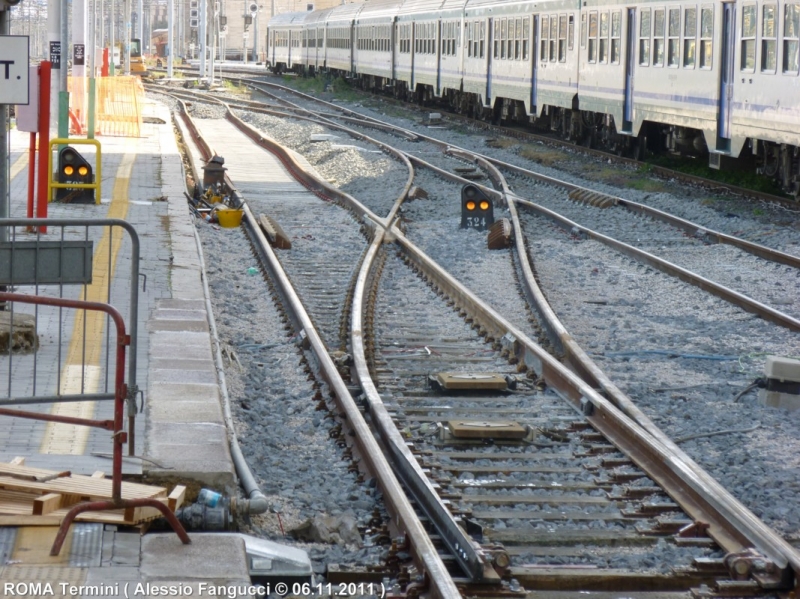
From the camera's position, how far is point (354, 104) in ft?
151

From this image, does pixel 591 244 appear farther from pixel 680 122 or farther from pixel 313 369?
pixel 313 369

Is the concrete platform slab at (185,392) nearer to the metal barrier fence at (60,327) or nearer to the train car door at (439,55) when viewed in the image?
the metal barrier fence at (60,327)

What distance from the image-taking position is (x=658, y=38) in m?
20.6

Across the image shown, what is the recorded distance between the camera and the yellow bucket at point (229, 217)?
16.7 metres

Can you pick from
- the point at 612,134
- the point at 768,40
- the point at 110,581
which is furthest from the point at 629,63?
the point at 110,581

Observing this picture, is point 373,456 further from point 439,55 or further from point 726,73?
point 439,55

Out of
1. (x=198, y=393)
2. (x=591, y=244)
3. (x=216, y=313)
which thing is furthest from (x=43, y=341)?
(x=591, y=244)

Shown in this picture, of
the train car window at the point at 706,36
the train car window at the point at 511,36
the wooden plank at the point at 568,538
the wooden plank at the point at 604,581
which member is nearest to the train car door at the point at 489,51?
the train car window at the point at 511,36

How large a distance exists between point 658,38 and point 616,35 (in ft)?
7.18

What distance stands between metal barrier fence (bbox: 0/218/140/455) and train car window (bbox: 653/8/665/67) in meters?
12.0

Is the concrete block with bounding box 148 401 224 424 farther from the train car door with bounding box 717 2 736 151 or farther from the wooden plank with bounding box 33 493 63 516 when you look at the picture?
the train car door with bounding box 717 2 736 151

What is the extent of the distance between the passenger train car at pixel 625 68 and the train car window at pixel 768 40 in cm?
2

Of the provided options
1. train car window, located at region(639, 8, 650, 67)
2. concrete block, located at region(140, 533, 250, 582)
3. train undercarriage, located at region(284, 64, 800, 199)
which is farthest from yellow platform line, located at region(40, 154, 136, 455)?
train car window, located at region(639, 8, 650, 67)

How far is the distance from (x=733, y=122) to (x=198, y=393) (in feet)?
39.8
